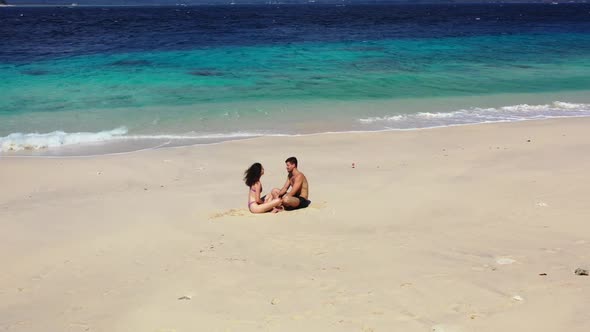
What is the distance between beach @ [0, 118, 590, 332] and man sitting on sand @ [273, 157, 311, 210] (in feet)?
0.64

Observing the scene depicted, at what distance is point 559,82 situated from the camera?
21.4 m

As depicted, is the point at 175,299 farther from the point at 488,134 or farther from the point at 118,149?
the point at 488,134

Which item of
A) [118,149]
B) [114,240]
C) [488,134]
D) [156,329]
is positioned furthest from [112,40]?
[156,329]

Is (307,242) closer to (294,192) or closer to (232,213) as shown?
(294,192)

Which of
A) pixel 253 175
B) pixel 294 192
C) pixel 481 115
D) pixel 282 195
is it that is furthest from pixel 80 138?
pixel 481 115

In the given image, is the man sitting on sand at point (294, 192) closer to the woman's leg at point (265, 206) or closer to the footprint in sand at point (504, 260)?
the woman's leg at point (265, 206)

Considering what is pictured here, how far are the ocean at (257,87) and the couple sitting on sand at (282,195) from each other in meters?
4.78

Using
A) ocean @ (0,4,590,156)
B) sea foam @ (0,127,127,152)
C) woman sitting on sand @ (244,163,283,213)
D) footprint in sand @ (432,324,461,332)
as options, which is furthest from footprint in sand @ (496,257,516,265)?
sea foam @ (0,127,127,152)

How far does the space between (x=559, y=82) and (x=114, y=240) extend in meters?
19.0

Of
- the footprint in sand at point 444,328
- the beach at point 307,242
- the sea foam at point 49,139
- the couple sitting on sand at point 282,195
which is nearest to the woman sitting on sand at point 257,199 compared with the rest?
the couple sitting on sand at point 282,195

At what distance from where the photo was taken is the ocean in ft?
47.2

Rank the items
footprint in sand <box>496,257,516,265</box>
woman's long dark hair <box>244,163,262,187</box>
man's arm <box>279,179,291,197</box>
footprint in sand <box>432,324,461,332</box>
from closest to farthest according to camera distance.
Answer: footprint in sand <box>432,324,461,332</box> → footprint in sand <box>496,257,516,265</box> → man's arm <box>279,179,291,197</box> → woman's long dark hair <box>244,163,262,187</box>

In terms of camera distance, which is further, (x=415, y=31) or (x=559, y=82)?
(x=415, y=31)

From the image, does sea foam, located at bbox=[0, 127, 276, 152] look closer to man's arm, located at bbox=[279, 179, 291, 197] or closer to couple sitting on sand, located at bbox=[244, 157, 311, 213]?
couple sitting on sand, located at bbox=[244, 157, 311, 213]
